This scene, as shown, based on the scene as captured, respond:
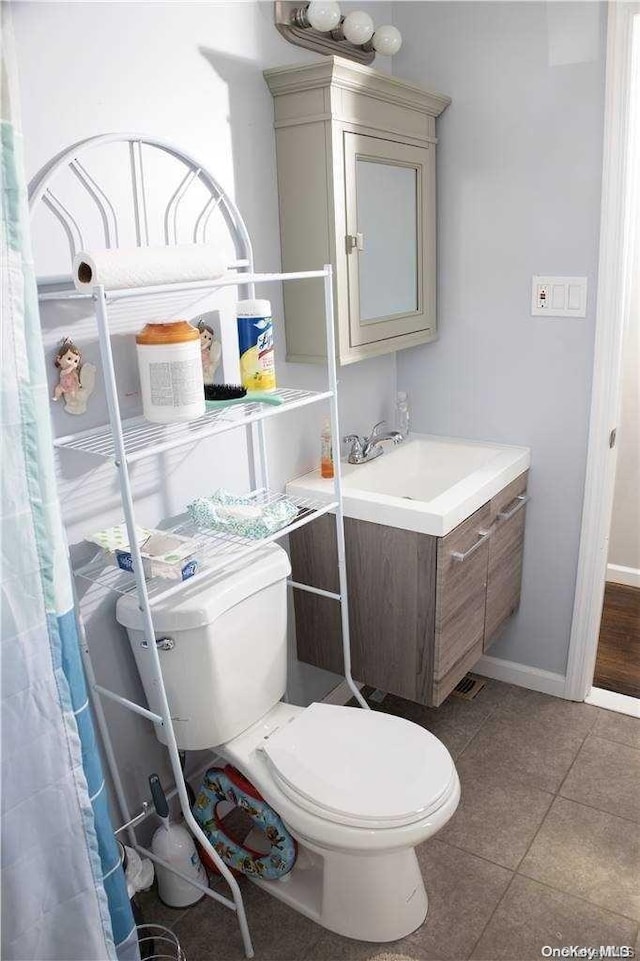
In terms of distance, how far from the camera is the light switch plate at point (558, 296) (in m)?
2.22

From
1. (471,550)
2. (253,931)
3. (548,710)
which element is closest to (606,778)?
(548,710)

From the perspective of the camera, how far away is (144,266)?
1.39 metres

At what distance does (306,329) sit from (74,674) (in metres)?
1.12

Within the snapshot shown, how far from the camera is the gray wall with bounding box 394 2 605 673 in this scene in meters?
2.12

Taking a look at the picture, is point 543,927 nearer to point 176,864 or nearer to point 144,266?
point 176,864

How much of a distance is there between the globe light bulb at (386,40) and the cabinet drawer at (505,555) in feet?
4.20

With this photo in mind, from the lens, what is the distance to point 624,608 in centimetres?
314

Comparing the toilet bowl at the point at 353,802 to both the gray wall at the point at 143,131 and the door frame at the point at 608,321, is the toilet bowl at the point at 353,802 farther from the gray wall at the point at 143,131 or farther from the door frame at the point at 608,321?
the door frame at the point at 608,321

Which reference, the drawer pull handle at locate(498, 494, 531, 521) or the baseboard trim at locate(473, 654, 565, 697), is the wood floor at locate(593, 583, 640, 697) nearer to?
the baseboard trim at locate(473, 654, 565, 697)

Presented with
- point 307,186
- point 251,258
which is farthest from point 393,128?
point 251,258

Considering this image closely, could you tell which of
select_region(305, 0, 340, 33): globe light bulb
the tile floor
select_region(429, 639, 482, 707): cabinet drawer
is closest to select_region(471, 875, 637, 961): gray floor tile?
the tile floor

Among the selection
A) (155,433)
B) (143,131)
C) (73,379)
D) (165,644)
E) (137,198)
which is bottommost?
(165,644)

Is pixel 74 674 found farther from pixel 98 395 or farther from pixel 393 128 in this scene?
pixel 393 128

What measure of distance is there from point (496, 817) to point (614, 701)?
692 millimetres
